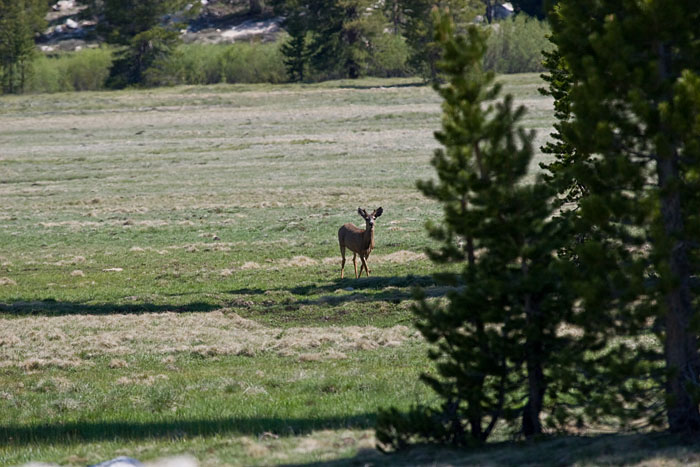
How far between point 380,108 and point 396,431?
219 ft

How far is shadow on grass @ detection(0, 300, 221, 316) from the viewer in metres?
22.2

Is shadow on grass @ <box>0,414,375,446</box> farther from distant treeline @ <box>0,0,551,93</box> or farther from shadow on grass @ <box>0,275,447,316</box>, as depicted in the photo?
distant treeline @ <box>0,0,551,93</box>

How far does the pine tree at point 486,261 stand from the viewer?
33.3 ft

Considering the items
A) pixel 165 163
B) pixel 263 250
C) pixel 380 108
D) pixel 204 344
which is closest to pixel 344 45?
pixel 380 108

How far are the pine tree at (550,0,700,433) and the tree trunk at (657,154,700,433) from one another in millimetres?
10

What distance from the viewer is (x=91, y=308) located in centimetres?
2262

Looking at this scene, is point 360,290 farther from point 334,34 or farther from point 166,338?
point 334,34

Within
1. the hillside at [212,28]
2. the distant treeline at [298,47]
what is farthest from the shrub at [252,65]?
the hillside at [212,28]

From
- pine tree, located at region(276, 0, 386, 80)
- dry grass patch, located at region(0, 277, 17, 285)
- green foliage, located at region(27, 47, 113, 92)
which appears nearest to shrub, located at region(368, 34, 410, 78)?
pine tree, located at region(276, 0, 386, 80)

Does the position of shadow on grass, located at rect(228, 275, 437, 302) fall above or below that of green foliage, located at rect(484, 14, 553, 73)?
below

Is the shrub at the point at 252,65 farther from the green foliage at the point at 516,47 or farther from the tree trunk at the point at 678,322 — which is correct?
the tree trunk at the point at 678,322

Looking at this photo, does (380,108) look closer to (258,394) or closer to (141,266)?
(141,266)

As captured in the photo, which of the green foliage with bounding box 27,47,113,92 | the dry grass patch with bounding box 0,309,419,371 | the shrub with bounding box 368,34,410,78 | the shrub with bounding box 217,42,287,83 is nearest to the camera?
the dry grass patch with bounding box 0,309,419,371

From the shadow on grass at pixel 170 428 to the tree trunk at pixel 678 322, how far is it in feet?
12.4
